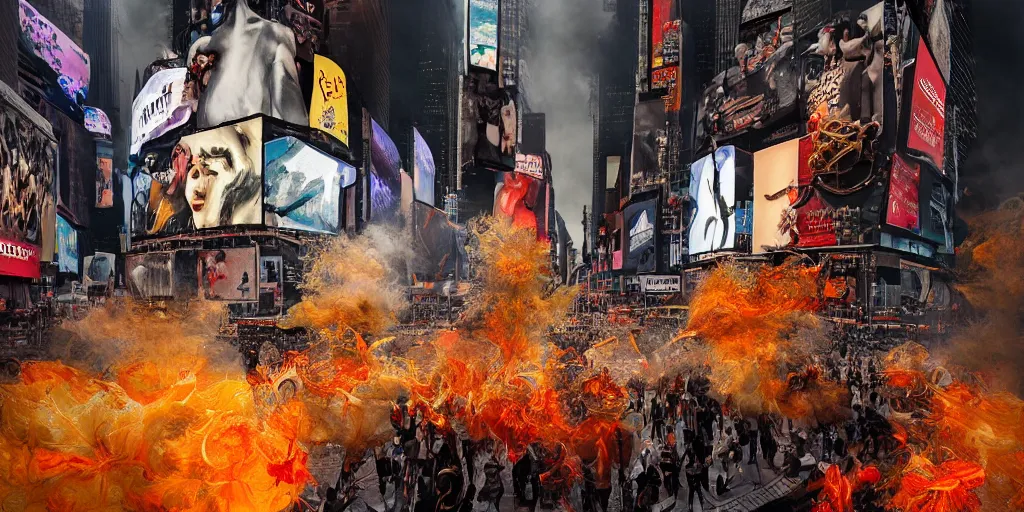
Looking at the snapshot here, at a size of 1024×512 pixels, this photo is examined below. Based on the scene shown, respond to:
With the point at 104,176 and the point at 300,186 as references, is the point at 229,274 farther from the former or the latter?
the point at 104,176

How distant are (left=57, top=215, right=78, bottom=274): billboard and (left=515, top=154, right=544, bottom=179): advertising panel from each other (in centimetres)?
636

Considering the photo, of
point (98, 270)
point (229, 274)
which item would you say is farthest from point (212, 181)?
point (98, 270)

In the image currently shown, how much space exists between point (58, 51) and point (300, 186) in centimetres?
360

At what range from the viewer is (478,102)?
9.52m

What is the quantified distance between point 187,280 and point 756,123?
29.1 feet

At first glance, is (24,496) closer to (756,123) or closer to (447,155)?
(447,155)

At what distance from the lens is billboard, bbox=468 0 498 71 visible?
9.47 m

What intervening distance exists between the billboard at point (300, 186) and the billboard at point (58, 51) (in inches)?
104

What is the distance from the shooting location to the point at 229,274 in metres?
8.59

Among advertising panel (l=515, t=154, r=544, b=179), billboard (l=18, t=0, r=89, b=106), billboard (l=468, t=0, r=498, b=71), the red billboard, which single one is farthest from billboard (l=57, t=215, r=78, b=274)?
advertising panel (l=515, t=154, r=544, b=179)

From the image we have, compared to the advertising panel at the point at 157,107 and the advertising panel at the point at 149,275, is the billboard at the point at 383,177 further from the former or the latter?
the advertising panel at the point at 149,275

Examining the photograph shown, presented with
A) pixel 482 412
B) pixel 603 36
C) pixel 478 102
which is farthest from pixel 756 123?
pixel 482 412

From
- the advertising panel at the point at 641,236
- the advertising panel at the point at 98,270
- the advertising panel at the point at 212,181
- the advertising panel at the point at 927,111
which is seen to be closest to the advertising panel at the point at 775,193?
the advertising panel at the point at 927,111

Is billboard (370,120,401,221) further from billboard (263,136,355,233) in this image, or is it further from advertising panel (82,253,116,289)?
advertising panel (82,253,116,289)
